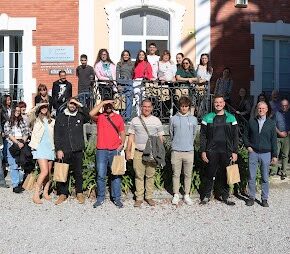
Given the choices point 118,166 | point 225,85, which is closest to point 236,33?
point 225,85

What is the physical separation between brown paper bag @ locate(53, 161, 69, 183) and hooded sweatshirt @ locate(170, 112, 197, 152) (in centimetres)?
188

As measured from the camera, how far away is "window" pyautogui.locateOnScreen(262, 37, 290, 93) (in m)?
14.4

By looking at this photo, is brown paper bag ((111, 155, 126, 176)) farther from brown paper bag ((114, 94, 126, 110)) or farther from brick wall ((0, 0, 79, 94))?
brick wall ((0, 0, 79, 94))

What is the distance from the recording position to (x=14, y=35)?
13633 millimetres

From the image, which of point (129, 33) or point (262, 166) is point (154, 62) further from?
point (262, 166)

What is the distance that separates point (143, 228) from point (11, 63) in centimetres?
795

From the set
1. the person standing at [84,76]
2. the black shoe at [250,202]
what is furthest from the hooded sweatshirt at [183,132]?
the person standing at [84,76]

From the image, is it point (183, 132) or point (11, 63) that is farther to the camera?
point (11, 63)

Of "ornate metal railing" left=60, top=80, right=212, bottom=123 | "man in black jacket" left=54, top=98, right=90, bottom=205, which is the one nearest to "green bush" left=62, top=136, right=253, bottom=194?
"man in black jacket" left=54, top=98, right=90, bottom=205

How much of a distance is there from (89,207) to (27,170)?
1817 mm

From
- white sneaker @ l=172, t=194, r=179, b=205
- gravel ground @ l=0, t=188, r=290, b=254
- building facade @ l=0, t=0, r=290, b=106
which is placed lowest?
gravel ground @ l=0, t=188, r=290, b=254

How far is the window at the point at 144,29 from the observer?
45.2ft

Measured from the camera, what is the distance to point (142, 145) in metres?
8.70

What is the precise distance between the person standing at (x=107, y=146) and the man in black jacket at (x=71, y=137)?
316 mm
